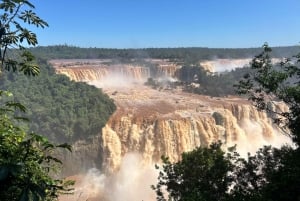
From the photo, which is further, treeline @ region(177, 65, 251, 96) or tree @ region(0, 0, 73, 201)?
treeline @ region(177, 65, 251, 96)

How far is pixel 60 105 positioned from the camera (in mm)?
35094

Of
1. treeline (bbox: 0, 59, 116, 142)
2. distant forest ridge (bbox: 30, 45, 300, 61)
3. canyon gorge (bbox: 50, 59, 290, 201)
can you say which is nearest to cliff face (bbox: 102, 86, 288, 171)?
canyon gorge (bbox: 50, 59, 290, 201)

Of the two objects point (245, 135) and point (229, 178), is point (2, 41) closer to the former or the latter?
point (229, 178)

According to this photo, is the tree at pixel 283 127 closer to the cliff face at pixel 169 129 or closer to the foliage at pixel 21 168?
the foliage at pixel 21 168

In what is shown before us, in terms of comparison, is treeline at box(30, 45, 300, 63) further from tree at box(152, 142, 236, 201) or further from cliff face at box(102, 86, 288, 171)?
tree at box(152, 142, 236, 201)

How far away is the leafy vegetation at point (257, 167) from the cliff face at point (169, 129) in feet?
52.8

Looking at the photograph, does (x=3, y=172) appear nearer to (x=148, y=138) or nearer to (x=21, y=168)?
(x=21, y=168)

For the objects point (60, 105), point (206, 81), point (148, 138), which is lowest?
point (148, 138)

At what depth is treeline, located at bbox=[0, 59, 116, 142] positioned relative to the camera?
31.8m

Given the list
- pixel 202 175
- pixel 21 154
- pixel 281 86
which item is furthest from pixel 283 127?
pixel 21 154

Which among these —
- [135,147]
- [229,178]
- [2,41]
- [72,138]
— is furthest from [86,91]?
[2,41]

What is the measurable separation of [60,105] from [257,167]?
86.9ft

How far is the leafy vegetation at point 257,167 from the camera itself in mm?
8250

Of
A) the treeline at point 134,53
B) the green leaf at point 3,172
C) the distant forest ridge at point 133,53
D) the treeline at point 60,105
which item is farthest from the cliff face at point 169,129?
the distant forest ridge at point 133,53
